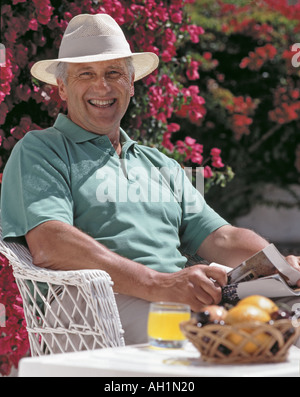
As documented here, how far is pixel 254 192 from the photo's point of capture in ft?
24.4

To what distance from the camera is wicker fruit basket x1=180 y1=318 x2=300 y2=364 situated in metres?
1.84

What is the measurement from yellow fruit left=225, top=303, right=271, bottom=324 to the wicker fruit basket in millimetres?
50

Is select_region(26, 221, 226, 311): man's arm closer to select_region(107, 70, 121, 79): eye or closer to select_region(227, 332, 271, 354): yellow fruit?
select_region(227, 332, 271, 354): yellow fruit

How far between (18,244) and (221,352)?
43.3 inches

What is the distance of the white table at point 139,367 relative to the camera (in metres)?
1.79

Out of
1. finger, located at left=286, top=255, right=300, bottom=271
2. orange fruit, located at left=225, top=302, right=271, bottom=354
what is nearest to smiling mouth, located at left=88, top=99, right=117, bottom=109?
finger, located at left=286, top=255, right=300, bottom=271

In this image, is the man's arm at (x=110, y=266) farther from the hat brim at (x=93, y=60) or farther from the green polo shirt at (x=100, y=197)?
the hat brim at (x=93, y=60)

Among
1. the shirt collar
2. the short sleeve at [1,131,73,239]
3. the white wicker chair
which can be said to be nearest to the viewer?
the white wicker chair

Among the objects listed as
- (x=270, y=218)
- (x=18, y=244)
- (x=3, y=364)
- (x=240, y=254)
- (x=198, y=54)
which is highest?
(x=198, y=54)

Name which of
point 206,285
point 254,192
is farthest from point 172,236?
point 254,192

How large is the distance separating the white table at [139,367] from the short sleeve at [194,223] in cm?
121

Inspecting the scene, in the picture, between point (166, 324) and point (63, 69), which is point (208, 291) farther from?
point (63, 69)

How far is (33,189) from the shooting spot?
8.90ft
